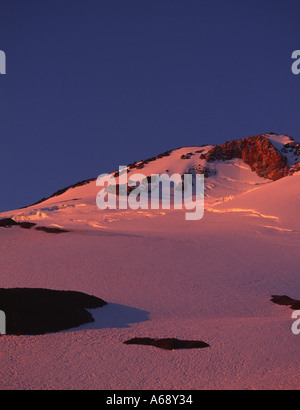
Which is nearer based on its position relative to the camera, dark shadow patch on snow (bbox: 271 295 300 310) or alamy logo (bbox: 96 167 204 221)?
dark shadow patch on snow (bbox: 271 295 300 310)

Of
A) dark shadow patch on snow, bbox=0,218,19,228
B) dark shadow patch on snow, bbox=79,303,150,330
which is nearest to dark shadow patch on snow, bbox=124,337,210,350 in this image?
dark shadow patch on snow, bbox=79,303,150,330

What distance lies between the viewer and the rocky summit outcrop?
5944cm

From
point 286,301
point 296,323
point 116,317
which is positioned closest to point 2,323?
point 116,317

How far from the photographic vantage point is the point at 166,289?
16.8 metres

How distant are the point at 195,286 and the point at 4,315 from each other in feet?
29.4

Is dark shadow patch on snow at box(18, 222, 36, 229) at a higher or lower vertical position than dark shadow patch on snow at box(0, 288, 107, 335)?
higher

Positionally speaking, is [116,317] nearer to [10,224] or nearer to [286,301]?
[286,301]

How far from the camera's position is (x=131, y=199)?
151 ft

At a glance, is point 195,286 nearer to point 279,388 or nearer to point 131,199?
point 279,388

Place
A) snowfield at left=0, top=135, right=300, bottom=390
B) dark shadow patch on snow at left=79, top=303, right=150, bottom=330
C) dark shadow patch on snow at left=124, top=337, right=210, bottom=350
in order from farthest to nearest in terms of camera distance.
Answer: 1. dark shadow patch on snow at left=79, top=303, right=150, bottom=330
2. dark shadow patch on snow at left=124, top=337, right=210, bottom=350
3. snowfield at left=0, top=135, right=300, bottom=390

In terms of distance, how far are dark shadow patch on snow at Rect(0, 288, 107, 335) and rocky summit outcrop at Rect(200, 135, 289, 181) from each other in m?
50.4

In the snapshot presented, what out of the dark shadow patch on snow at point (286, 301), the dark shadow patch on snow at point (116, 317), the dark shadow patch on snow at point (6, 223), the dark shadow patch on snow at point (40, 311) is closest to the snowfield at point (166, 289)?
the dark shadow patch on snow at point (116, 317)

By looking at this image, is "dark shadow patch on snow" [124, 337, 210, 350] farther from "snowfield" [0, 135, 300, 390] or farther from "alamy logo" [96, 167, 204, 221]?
"alamy logo" [96, 167, 204, 221]

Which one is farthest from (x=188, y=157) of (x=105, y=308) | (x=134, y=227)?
(x=105, y=308)
